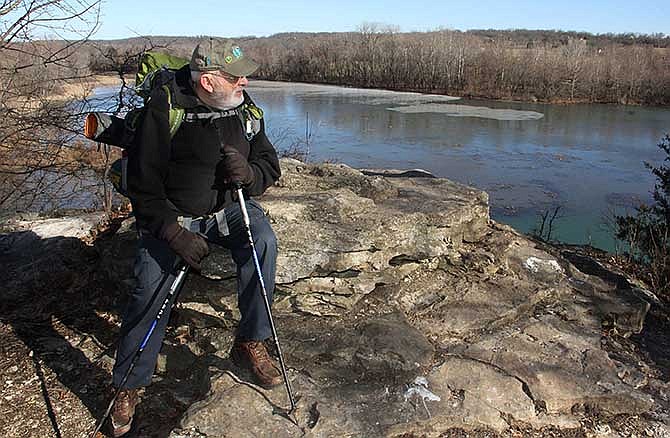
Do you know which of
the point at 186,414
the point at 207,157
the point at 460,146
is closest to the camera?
the point at 186,414

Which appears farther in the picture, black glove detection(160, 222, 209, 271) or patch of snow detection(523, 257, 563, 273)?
patch of snow detection(523, 257, 563, 273)

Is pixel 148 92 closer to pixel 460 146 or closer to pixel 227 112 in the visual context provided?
pixel 227 112

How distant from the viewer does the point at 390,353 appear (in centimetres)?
315

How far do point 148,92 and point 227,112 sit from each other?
15.5 inches

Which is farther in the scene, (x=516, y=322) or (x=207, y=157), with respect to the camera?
(x=516, y=322)

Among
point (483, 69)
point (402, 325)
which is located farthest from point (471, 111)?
point (402, 325)

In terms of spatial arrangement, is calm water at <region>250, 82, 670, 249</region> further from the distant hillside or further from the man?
the man

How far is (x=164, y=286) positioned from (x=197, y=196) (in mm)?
469

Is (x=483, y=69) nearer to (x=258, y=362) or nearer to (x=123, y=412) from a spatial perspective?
(x=258, y=362)

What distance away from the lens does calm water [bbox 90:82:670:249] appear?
1080cm

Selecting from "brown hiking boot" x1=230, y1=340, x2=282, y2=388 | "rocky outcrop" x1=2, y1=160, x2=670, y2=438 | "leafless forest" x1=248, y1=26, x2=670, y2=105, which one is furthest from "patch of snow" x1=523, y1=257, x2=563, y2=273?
"leafless forest" x1=248, y1=26, x2=670, y2=105

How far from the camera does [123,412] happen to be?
8.89 ft

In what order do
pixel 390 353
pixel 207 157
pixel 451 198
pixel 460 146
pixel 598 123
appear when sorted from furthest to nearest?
pixel 598 123 < pixel 460 146 < pixel 451 198 < pixel 390 353 < pixel 207 157

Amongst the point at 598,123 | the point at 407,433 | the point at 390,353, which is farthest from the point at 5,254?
the point at 598,123
